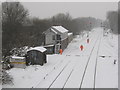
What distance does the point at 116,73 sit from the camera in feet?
60.3

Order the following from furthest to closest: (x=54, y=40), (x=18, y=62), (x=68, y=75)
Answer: (x=54, y=40) < (x=18, y=62) < (x=68, y=75)

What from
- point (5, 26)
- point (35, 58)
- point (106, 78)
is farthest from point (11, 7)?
point (106, 78)

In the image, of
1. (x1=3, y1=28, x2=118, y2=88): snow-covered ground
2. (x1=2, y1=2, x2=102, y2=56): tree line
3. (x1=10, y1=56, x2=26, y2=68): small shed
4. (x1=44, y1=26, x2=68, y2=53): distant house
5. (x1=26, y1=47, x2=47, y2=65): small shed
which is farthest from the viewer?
(x1=2, y1=2, x2=102, y2=56): tree line

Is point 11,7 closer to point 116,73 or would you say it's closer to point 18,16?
point 18,16

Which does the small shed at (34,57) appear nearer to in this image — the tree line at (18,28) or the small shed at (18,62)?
the small shed at (18,62)

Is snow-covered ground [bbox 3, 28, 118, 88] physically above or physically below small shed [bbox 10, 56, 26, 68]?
below

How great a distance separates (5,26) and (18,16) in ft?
21.4

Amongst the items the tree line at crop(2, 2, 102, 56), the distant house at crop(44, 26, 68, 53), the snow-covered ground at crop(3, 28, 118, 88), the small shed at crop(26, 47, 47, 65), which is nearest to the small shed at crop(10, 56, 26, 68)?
the snow-covered ground at crop(3, 28, 118, 88)

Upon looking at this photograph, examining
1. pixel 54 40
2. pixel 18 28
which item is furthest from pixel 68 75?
pixel 18 28

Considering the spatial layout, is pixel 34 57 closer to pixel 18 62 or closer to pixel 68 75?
pixel 18 62

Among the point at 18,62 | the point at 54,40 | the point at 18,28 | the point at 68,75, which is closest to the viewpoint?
the point at 68,75

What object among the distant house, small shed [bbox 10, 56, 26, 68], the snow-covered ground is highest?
the distant house

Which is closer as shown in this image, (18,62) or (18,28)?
(18,62)

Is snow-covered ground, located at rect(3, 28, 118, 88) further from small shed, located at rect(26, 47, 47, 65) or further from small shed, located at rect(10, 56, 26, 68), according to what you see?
small shed, located at rect(26, 47, 47, 65)
